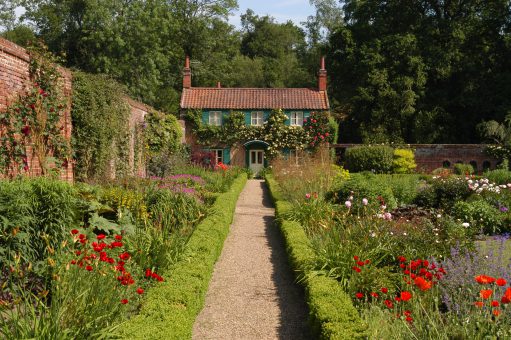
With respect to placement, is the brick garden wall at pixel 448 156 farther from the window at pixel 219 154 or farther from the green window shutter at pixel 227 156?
the window at pixel 219 154

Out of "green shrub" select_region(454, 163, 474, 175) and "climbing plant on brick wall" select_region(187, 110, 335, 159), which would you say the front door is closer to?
"climbing plant on brick wall" select_region(187, 110, 335, 159)

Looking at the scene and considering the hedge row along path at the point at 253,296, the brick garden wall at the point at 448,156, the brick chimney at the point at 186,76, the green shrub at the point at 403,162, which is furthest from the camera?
the brick chimney at the point at 186,76

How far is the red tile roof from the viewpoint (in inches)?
1073

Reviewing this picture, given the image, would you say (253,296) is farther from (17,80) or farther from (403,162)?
(403,162)

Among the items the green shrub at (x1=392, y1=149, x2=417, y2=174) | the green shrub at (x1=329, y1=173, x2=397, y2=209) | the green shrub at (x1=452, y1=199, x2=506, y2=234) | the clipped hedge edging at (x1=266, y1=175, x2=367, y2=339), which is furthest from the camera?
the green shrub at (x1=392, y1=149, x2=417, y2=174)

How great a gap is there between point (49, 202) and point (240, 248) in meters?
3.69

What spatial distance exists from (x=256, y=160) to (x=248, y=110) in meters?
2.85

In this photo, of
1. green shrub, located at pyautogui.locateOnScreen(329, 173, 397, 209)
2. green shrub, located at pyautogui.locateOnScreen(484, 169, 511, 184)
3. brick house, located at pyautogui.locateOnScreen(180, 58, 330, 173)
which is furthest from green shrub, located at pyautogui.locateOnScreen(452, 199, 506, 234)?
brick house, located at pyautogui.locateOnScreen(180, 58, 330, 173)

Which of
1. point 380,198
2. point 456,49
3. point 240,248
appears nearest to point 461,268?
point 240,248

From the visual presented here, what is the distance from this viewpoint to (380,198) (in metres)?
9.84

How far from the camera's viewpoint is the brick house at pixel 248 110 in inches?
1068

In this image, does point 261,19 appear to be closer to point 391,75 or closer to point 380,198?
point 391,75

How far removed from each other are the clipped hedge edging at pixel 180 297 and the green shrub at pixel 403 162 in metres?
17.8

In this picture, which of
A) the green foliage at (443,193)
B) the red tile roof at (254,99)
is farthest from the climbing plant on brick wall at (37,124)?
the red tile roof at (254,99)
